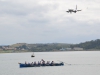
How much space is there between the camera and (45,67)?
2963 inches

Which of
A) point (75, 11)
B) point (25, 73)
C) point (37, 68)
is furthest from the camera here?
point (37, 68)

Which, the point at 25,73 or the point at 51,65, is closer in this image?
the point at 25,73

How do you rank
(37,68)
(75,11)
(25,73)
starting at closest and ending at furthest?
1. (75,11)
2. (25,73)
3. (37,68)

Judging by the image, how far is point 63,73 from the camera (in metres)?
62.4

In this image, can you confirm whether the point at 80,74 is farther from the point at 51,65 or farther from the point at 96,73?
the point at 51,65

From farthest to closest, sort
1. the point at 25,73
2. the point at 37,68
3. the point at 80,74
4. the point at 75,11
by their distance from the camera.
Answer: the point at 37,68, the point at 25,73, the point at 80,74, the point at 75,11

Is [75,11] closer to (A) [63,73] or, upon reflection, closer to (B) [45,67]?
(A) [63,73]

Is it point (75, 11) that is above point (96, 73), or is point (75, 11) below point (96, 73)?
above

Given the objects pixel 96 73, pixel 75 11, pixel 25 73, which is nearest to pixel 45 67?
pixel 25 73

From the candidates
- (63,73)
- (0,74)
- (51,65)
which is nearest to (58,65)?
(51,65)

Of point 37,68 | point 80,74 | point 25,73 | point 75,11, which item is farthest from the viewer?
point 37,68

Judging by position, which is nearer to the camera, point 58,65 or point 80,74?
point 80,74

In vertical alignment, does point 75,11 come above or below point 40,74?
above

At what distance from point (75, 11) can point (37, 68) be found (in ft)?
112
